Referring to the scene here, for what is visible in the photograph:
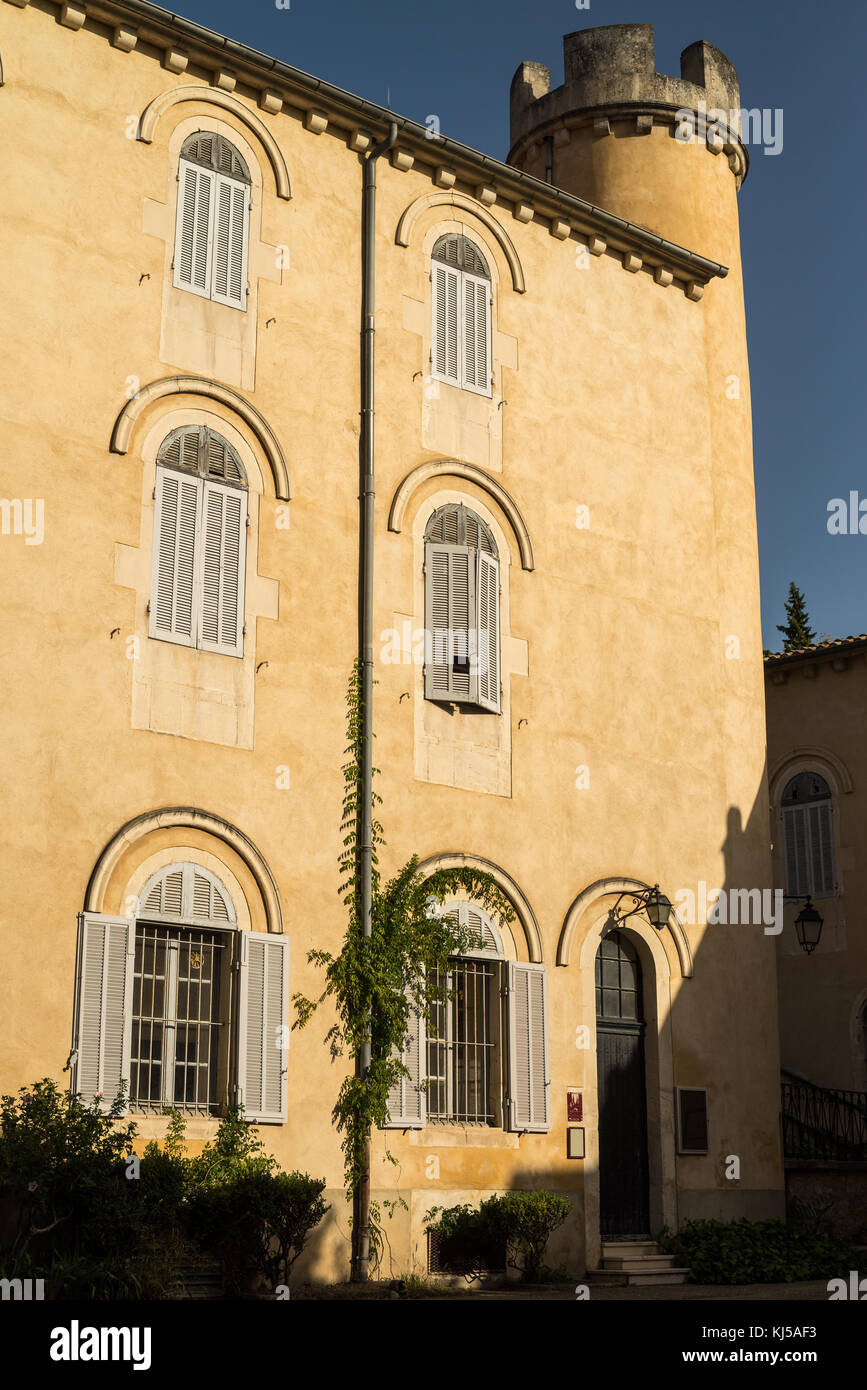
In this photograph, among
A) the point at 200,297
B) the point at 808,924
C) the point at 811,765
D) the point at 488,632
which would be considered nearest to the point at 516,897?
the point at 488,632

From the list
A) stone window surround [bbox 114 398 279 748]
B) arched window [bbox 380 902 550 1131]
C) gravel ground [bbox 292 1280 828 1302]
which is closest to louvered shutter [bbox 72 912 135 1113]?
stone window surround [bbox 114 398 279 748]

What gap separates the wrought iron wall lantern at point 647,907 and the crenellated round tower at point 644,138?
27.9ft

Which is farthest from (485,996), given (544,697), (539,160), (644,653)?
(539,160)

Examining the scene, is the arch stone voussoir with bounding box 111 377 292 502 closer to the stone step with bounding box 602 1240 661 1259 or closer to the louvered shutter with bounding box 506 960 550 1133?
the louvered shutter with bounding box 506 960 550 1133

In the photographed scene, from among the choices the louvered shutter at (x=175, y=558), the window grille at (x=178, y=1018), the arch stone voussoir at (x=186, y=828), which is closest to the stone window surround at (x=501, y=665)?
the arch stone voussoir at (x=186, y=828)

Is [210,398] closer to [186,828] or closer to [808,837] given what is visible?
[186,828]

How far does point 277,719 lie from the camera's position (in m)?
15.0

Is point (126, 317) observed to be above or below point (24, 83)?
below

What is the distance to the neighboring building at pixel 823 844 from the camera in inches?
941

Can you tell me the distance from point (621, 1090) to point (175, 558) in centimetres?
744
